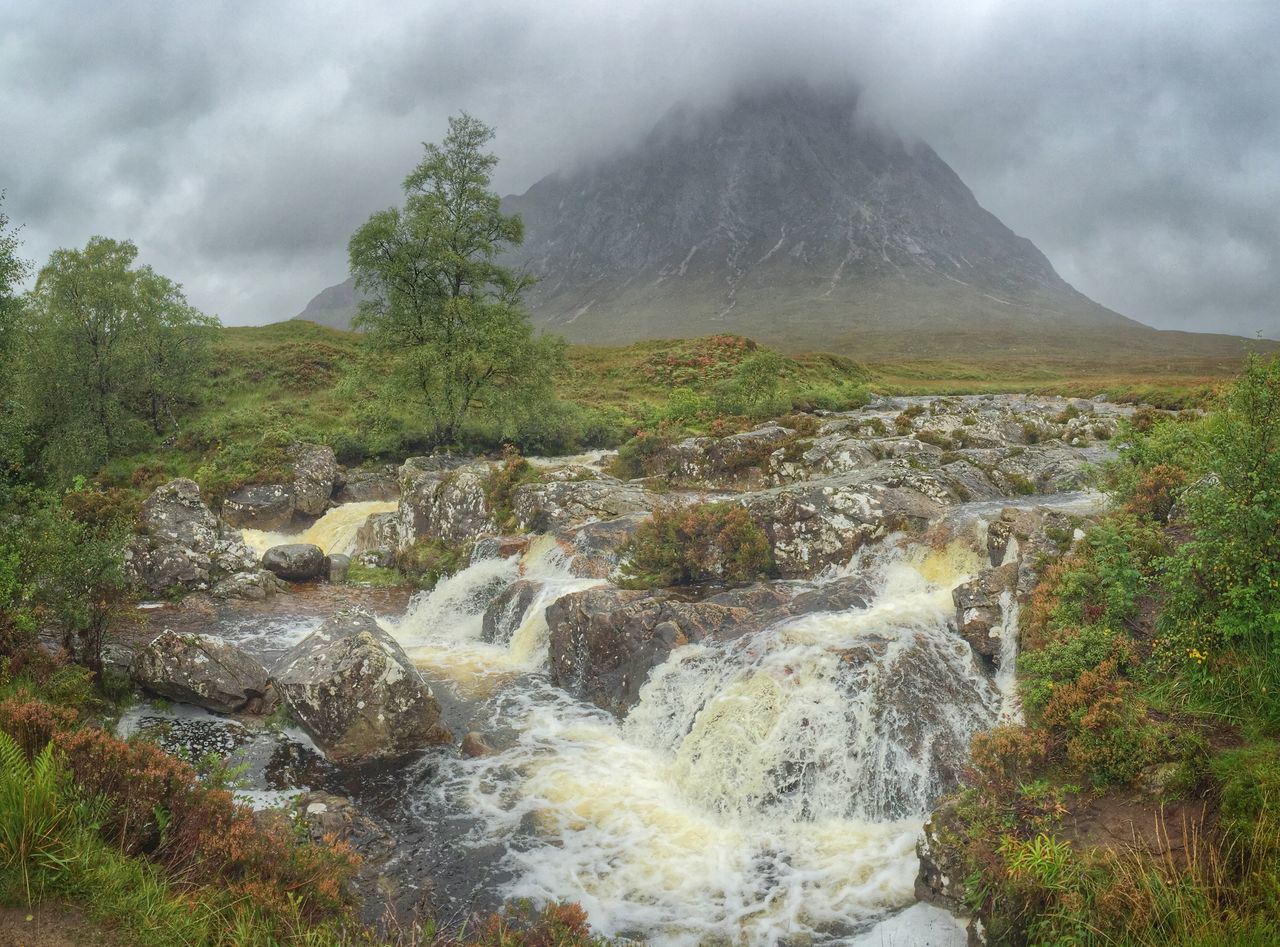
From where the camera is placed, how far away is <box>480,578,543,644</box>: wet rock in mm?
19359

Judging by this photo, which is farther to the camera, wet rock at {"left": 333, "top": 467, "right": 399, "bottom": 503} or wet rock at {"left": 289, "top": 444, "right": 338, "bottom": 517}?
wet rock at {"left": 333, "top": 467, "right": 399, "bottom": 503}

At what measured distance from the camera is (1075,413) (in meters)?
36.0

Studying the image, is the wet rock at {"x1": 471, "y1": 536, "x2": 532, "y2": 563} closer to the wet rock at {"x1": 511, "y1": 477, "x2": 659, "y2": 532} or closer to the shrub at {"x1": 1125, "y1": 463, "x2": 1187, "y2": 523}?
the wet rock at {"x1": 511, "y1": 477, "x2": 659, "y2": 532}

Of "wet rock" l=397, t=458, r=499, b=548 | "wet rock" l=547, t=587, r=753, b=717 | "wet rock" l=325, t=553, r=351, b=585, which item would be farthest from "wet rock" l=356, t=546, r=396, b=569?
"wet rock" l=547, t=587, r=753, b=717

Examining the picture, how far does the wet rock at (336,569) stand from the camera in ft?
84.2

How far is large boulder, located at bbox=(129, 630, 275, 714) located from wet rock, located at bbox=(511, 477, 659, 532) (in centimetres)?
1053

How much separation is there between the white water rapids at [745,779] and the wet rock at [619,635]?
489mm

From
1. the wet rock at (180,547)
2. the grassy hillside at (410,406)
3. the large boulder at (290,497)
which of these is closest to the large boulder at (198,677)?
the wet rock at (180,547)

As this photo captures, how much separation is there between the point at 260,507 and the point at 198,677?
1867 cm

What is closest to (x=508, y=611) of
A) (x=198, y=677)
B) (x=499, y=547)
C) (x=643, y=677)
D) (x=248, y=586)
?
(x=499, y=547)

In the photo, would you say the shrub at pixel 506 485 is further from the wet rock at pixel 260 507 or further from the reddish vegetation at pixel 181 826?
the reddish vegetation at pixel 181 826

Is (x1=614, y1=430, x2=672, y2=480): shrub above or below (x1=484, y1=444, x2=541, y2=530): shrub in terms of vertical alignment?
above

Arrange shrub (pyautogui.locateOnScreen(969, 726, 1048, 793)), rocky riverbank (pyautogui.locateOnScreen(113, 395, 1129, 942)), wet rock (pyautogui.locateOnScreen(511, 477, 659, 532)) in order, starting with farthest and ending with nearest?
1. wet rock (pyautogui.locateOnScreen(511, 477, 659, 532))
2. rocky riverbank (pyautogui.locateOnScreen(113, 395, 1129, 942))
3. shrub (pyautogui.locateOnScreen(969, 726, 1048, 793))

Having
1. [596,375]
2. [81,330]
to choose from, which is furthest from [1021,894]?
[596,375]
